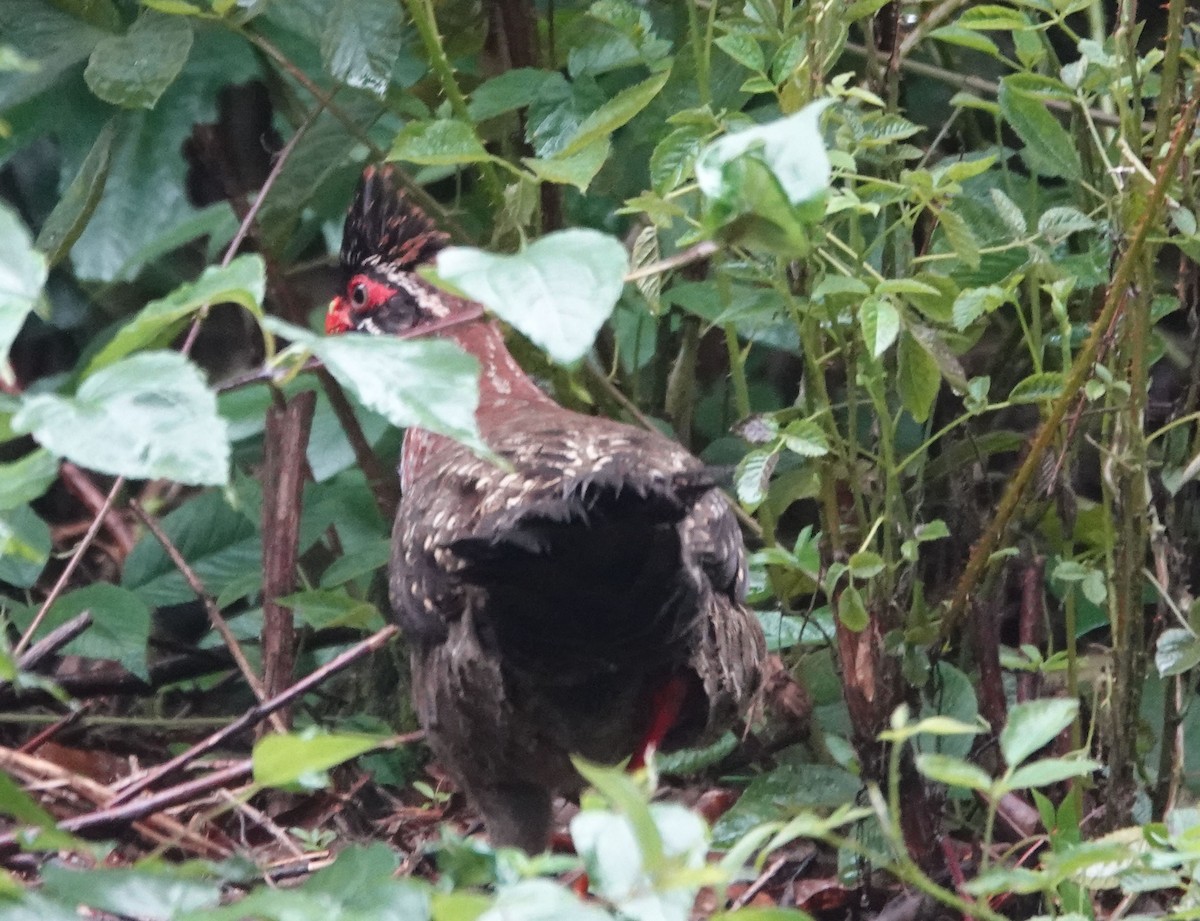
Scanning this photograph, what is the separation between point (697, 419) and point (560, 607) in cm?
156

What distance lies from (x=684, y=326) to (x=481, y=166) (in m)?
0.82

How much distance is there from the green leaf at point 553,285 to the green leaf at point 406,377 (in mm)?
62

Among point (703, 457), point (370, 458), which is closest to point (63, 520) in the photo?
point (370, 458)

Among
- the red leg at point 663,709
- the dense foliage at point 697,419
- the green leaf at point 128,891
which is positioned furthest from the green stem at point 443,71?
the green leaf at point 128,891

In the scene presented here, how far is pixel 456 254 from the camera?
1.17 meters

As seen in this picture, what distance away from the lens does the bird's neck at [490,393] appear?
3.22 meters

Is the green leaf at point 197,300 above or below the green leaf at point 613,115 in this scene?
above

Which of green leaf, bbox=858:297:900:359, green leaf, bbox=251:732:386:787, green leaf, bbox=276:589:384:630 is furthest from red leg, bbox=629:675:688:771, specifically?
green leaf, bbox=251:732:386:787

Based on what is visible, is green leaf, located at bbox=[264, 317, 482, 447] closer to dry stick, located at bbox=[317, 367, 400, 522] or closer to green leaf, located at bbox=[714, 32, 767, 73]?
green leaf, located at bbox=[714, 32, 767, 73]

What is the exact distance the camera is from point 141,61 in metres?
2.69

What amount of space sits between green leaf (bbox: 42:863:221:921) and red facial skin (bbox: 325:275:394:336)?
7.81ft

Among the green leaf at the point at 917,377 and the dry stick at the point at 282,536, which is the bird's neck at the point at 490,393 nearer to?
the dry stick at the point at 282,536

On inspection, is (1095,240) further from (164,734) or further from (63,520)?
(63,520)

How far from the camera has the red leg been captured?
2.69 m
